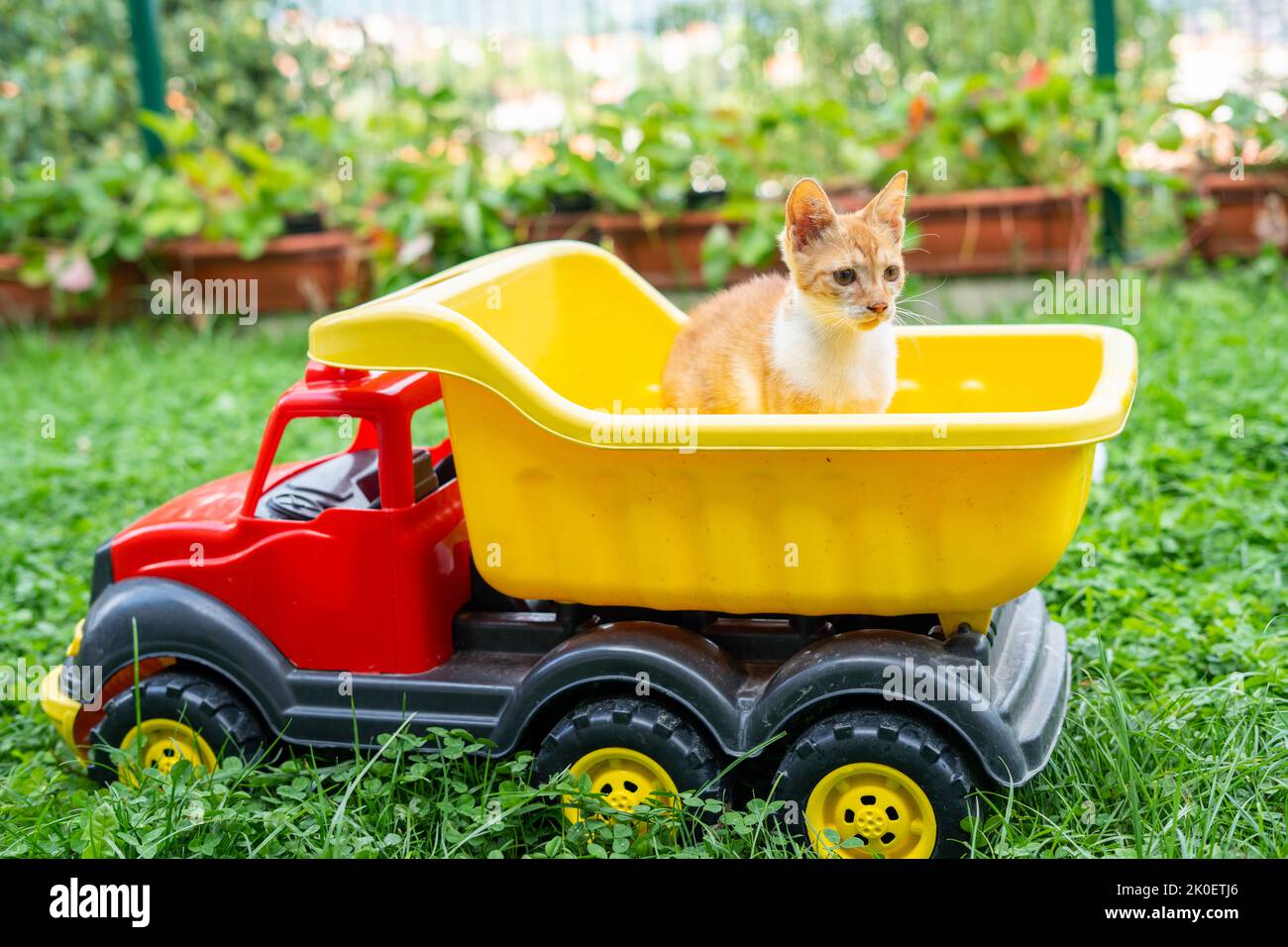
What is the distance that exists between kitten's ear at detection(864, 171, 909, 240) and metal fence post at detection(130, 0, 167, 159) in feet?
17.2

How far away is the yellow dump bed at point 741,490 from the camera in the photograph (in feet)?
6.24

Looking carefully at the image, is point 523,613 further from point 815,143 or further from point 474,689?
point 815,143

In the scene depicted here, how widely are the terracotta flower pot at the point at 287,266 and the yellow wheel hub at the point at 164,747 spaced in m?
3.87

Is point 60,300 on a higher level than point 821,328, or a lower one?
lower

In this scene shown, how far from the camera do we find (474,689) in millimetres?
2230

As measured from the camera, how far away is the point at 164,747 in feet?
7.75

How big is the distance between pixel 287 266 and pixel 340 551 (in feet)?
13.8

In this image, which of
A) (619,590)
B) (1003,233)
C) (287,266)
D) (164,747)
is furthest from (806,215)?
(287,266)

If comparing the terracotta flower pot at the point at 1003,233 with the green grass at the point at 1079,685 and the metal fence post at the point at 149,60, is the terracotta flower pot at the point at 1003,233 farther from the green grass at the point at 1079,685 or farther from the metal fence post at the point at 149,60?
the metal fence post at the point at 149,60

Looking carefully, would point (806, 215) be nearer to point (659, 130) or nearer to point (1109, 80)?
point (659, 130)

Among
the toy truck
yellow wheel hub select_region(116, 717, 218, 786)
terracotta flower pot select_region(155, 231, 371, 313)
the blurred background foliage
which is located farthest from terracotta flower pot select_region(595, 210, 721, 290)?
yellow wheel hub select_region(116, 717, 218, 786)

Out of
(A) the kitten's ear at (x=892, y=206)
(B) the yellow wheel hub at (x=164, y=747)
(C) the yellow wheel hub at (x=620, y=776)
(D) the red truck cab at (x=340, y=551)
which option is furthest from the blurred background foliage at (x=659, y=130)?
(C) the yellow wheel hub at (x=620, y=776)

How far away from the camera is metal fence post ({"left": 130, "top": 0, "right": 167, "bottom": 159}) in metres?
6.43

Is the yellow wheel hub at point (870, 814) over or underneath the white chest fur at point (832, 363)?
underneath
